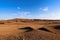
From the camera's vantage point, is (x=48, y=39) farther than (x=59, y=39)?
No

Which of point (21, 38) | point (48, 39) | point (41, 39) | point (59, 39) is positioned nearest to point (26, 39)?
point (21, 38)

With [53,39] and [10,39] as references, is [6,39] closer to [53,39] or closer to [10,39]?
[10,39]

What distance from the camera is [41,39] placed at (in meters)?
11.2

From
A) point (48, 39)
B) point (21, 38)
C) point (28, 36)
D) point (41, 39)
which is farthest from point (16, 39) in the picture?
point (48, 39)

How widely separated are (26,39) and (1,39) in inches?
96.8

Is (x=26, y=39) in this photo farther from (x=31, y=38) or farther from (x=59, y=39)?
(x=59, y=39)

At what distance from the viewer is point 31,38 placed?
11148 mm

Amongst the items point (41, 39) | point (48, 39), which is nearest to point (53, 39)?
point (48, 39)

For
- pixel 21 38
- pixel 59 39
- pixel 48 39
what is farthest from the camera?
pixel 59 39

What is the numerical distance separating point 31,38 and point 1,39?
2814 millimetres

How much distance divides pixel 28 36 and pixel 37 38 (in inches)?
33.8

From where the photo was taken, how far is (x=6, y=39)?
11.3 meters

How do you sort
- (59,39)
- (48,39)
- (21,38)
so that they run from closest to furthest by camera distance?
(21,38) → (48,39) → (59,39)

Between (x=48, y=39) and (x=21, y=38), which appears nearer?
(x=21, y=38)
